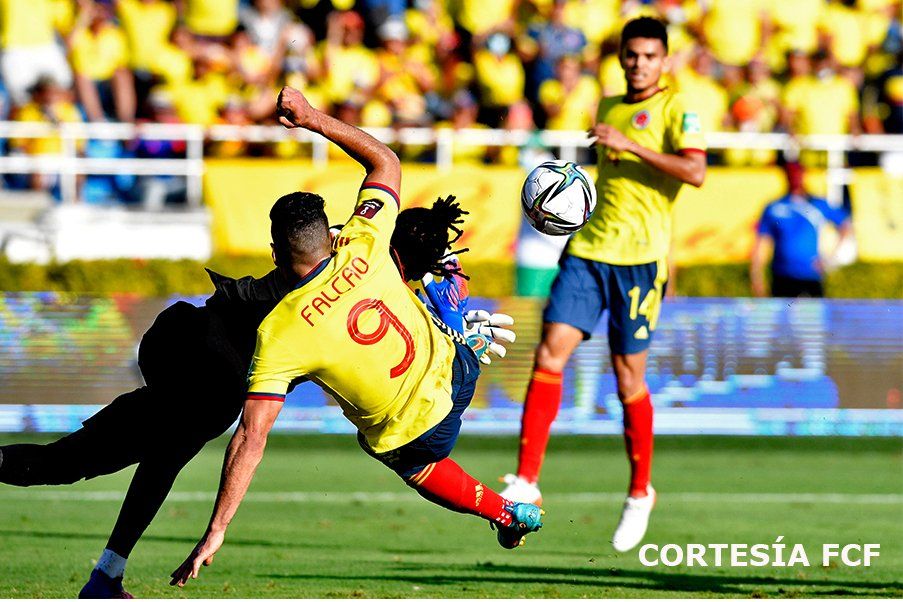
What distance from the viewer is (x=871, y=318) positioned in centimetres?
1527

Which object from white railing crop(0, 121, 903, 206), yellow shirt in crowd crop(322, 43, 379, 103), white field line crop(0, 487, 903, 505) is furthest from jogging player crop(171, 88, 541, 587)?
yellow shirt in crowd crop(322, 43, 379, 103)

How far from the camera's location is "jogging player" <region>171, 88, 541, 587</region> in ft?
19.8

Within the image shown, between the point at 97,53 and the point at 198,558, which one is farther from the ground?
the point at 97,53

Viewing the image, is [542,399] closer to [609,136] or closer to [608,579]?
[608,579]

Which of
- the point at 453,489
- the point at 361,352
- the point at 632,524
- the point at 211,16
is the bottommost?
the point at 632,524

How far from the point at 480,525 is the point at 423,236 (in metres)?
3.68

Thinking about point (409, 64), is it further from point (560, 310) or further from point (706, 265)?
point (560, 310)

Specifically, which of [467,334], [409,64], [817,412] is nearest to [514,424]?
[817,412]

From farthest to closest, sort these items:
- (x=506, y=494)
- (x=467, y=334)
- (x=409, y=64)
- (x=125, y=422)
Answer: (x=409, y=64) < (x=506, y=494) < (x=467, y=334) < (x=125, y=422)

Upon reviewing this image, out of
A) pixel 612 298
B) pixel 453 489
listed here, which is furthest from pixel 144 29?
pixel 453 489

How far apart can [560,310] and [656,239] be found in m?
0.73

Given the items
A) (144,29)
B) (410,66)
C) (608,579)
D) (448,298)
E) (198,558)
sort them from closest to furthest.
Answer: (198,558) < (448,298) < (608,579) < (144,29) < (410,66)

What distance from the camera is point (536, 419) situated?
898 centimetres

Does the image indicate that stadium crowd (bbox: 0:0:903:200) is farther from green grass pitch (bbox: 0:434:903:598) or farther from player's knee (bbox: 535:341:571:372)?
player's knee (bbox: 535:341:571:372)
